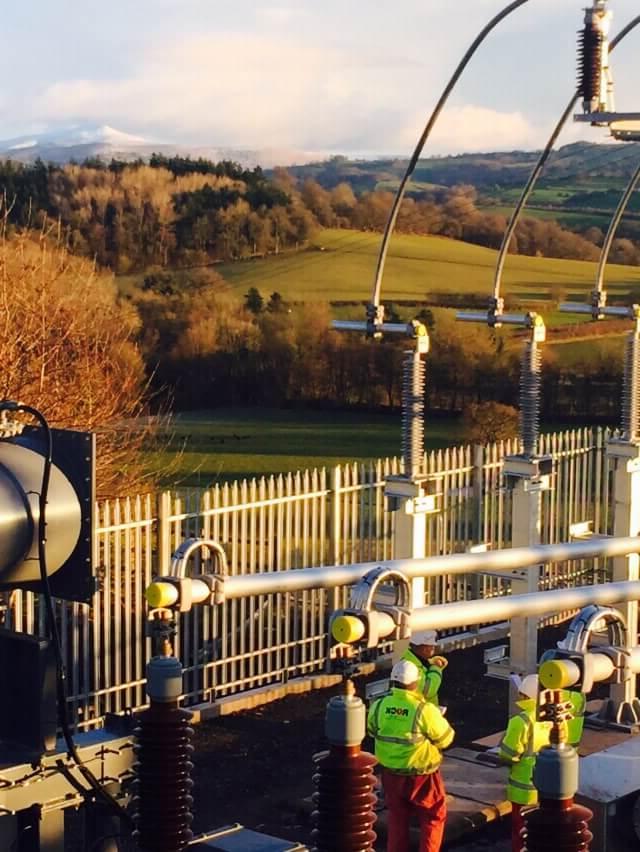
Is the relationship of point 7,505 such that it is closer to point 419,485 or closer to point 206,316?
point 419,485

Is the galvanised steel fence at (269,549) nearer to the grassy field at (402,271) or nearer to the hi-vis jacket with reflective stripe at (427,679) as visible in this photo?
the hi-vis jacket with reflective stripe at (427,679)

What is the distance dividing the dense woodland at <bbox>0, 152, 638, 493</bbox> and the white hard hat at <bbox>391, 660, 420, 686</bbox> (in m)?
7.92

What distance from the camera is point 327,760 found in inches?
173

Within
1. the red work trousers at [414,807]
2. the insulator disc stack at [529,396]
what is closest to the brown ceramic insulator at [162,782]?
the red work trousers at [414,807]

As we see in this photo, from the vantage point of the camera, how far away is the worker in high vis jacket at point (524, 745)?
7.96 m

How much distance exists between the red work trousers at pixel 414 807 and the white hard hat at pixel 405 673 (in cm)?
56

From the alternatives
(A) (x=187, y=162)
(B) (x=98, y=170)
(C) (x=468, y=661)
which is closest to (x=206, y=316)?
(B) (x=98, y=170)

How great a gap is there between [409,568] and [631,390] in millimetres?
6671

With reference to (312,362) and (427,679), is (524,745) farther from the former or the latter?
(312,362)

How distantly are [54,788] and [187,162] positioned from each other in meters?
43.5

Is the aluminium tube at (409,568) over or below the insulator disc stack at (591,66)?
below

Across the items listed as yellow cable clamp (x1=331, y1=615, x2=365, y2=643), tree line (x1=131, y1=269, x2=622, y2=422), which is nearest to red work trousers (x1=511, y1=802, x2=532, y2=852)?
yellow cable clamp (x1=331, y1=615, x2=365, y2=643)

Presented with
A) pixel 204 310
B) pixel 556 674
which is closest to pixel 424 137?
pixel 556 674

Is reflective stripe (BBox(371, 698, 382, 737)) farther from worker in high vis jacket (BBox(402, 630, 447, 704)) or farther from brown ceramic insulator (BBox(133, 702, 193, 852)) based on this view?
brown ceramic insulator (BBox(133, 702, 193, 852))
